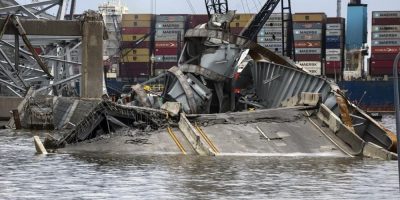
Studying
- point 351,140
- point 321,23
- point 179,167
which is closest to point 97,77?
point 351,140

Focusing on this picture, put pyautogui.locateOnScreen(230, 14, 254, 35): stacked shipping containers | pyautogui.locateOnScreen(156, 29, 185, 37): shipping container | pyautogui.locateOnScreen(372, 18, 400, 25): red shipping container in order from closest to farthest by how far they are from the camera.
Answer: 1. pyautogui.locateOnScreen(372, 18, 400, 25): red shipping container
2. pyautogui.locateOnScreen(230, 14, 254, 35): stacked shipping containers
3. pyautogui.locateOnScreen(156, 29, 185, 37): shipping container

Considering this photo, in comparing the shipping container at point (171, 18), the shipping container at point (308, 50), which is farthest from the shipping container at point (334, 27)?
the shipping container at point (171, 18)

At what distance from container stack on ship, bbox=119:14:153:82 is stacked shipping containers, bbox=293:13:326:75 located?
26.1 metres

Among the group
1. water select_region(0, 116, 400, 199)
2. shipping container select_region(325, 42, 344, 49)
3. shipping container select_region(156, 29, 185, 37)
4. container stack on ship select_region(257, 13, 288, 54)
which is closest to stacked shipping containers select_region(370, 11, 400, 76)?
shipping container select_region(325, 42, 344, 49)

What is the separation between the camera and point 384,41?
485 ft

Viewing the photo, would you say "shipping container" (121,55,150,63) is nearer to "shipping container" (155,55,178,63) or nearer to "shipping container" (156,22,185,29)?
"shipping container" (155,55,178,63)

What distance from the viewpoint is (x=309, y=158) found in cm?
3553

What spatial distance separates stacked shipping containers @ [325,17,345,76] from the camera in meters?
153

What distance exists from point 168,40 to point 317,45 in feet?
84.3

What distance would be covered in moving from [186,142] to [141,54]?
130 metres

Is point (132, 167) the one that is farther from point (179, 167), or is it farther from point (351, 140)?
point (351, 140)

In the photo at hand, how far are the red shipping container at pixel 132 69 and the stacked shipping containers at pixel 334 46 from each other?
30984mm

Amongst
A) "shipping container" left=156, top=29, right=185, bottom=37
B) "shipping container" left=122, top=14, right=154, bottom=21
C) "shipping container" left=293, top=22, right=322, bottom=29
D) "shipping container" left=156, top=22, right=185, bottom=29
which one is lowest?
"shipping container" left=156, top=29, right=185, bottom=37

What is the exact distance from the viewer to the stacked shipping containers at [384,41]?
146 metres
